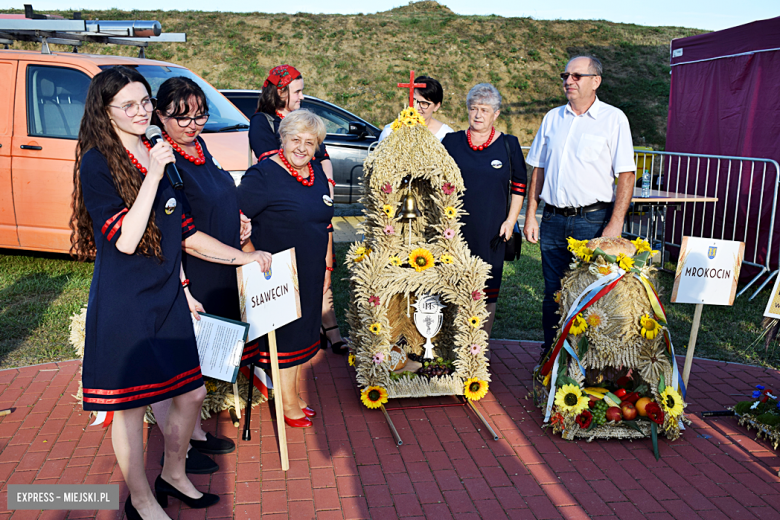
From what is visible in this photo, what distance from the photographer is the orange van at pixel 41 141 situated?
637cm

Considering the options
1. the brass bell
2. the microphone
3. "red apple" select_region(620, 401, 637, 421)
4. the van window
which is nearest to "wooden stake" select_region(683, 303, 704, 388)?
"red apple" select_region(620, 401, 637, 421)

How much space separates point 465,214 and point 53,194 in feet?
15.2

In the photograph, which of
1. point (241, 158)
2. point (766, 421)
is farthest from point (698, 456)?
point (241, 158)

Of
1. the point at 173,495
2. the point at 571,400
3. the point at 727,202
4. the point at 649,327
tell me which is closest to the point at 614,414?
the point at 571,400

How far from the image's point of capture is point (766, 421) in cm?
375

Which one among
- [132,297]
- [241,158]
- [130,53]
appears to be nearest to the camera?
[132,297]

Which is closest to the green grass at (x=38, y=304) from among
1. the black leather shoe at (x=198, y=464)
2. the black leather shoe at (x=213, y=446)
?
the black leather shoe at (x=213, y=446)

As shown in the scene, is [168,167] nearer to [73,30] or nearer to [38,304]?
[38,304]

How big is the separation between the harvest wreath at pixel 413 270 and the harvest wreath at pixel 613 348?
0.57m

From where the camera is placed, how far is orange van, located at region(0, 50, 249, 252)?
251 inches

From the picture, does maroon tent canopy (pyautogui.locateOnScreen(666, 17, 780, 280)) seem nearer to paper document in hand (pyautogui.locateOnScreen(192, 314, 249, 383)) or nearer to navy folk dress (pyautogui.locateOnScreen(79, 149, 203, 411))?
paper document in hand (pyautogui.locateOnScreen(192, 314, 249, 383))

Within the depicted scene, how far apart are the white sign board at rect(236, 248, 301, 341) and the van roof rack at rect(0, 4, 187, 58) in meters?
4.16

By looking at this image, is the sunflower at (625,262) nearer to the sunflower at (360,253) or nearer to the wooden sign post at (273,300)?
the sunflower at (360,253)

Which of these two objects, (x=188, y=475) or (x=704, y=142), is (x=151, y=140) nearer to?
(x=188, y=475)
